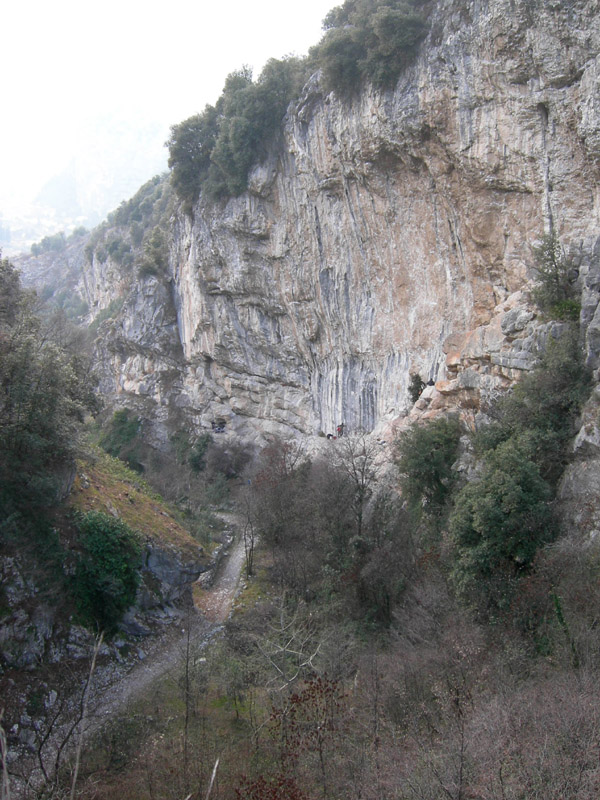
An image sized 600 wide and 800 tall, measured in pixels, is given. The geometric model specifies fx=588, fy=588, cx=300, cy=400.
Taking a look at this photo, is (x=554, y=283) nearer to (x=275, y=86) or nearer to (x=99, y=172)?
(x=275, y=86)

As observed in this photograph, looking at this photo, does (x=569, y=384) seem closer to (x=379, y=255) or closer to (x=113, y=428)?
(x=379, y=255)

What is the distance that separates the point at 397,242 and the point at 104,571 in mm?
15833

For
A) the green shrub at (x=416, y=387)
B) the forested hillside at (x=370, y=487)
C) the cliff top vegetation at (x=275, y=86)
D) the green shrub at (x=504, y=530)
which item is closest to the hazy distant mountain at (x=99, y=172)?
the cliff top vegetation at (x=275, y=86)

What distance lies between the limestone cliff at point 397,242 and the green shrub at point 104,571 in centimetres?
1055

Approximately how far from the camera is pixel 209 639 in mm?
15977

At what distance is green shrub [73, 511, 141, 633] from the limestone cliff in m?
10.6

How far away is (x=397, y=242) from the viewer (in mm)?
22812

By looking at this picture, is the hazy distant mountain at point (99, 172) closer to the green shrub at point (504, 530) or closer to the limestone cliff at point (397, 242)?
the limestone cliff at point (397, 242)

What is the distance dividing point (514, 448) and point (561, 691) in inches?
245

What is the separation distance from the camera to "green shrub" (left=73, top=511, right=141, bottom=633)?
46.3 feet

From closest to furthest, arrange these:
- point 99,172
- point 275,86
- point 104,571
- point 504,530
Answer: point 504,530
point 104,571
point 275,86
point 99,172

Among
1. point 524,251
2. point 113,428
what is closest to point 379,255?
point 524,251

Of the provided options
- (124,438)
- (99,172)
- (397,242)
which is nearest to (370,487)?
(397,242)

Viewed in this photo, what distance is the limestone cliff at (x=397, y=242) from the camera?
16.3m
